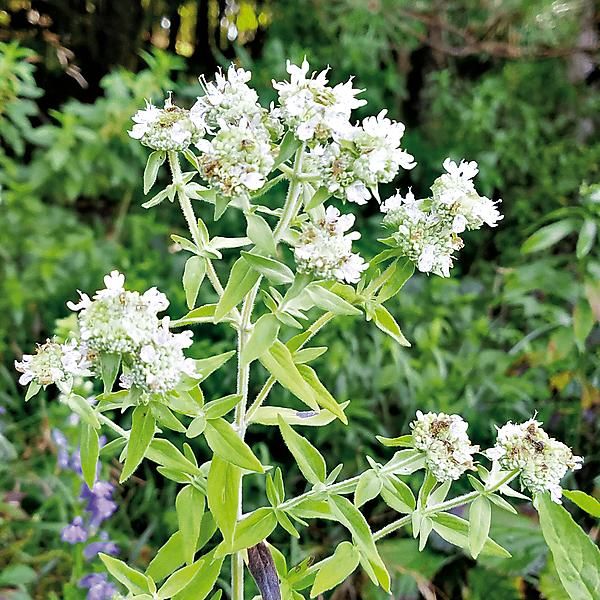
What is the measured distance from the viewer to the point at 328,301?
720 millimetres

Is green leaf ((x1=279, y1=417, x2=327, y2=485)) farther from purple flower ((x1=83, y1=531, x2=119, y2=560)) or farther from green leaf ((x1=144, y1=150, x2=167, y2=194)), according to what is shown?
purple flower ((x1=83, y1=531, x2=119, y2=560))

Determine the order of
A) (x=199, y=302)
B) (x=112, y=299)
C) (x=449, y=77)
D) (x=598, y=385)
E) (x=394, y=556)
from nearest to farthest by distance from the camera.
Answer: (x=112, y=299) → (x=394, y=556) → (x=598, y=385) → (x=199, y=302) → (x=449, y=77)

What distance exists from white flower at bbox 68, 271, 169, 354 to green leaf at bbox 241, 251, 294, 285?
0.09 meters

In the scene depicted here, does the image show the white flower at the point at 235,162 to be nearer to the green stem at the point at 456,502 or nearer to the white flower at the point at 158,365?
the white flower at the point at 158,365

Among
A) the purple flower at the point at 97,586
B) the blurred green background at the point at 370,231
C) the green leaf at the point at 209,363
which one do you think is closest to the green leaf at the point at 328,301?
the green leaf at the point at 209,363

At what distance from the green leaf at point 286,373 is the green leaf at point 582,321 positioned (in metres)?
0.93

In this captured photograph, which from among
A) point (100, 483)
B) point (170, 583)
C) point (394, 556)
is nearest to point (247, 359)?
point (170, 583)

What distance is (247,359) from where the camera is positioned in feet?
2.33

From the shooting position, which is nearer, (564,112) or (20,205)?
(20,205)

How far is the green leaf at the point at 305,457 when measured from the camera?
805 mm

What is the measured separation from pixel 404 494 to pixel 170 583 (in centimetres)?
28

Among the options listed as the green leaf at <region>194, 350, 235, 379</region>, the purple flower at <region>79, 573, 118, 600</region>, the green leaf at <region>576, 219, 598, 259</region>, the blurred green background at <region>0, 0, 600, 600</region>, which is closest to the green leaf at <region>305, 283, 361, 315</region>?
the green leaf at <region>194, 350, 235, 379</region>

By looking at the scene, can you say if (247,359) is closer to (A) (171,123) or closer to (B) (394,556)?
(A) (171,123)

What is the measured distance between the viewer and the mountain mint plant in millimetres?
668
